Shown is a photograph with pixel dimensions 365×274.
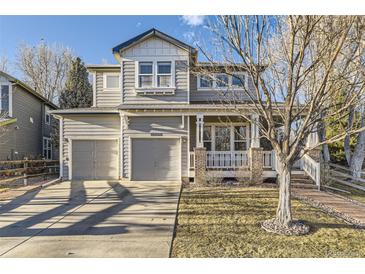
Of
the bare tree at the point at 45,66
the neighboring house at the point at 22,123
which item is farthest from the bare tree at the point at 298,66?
the bare tree at the point at 45,66

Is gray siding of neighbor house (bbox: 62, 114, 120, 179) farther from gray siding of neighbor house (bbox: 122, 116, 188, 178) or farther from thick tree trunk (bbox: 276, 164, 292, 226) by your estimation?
thick tree trunk (bbox: 276, 164, 292, 226)

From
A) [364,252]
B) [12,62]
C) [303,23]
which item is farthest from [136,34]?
[12,62]

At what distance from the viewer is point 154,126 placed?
1144cm

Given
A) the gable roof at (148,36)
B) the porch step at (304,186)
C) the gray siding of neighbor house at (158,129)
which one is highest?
the gable roof at (148,36)

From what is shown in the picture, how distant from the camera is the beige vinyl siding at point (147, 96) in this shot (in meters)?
11.9

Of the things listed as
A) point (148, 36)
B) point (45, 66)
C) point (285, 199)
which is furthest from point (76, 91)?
point (285, 199)

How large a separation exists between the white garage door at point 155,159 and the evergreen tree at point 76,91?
903 centimetres

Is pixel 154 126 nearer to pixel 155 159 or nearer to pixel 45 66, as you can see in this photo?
pixel 155 159

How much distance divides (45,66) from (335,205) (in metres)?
29.7

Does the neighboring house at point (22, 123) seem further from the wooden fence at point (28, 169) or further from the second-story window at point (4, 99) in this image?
the wooden fence at point (28, 169)

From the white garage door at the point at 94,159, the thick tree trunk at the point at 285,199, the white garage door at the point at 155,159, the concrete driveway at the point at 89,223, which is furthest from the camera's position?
the white garage door at the point at 94,159

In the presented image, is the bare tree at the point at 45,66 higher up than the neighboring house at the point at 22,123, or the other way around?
the bare tree at the point at 45,66

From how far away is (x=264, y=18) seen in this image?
5168mm

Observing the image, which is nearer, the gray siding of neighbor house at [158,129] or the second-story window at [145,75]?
the gray siding of neighbor house at [158,129]
